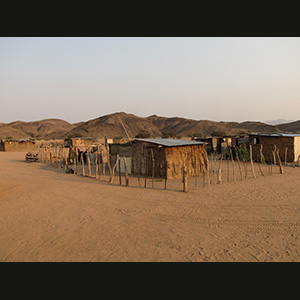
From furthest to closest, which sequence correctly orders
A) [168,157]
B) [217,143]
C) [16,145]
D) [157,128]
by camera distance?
[157,128] → [16,145] → [217,143] → [168,157]

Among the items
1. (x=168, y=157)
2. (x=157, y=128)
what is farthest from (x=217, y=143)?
(x=157, y=128)

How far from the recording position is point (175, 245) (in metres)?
4.97

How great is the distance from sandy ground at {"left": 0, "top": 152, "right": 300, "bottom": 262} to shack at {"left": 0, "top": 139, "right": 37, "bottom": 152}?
942 inches

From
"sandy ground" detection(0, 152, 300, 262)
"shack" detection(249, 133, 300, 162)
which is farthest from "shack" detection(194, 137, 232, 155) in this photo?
"sandy ground" detection(0, 152, 300, 262)

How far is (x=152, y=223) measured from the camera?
624 centimetres

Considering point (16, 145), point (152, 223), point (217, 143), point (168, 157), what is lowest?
point (152, 223)

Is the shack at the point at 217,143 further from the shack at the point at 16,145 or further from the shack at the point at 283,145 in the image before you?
the shack at the point at 16,145

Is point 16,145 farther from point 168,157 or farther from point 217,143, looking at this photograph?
point 168,157

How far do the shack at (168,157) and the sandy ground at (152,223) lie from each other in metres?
1.76

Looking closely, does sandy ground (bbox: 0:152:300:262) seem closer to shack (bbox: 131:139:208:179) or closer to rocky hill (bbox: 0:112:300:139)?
shack (bbox: 131:139:208:179)

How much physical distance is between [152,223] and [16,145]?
30.6 meters

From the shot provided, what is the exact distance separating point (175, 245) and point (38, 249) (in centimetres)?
272
